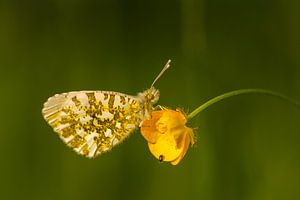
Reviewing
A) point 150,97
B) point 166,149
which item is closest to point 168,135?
point 166,149

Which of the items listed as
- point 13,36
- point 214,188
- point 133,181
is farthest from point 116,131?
point 13,36

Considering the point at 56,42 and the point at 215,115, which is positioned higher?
the point at 56,42

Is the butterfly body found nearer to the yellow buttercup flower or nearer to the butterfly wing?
the butterfly wing

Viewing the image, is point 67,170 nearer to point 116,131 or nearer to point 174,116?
point 116,131

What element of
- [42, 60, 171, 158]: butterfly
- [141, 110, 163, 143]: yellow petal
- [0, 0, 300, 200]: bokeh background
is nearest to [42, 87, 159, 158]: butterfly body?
[42, 60, 171, 158]: butterfly

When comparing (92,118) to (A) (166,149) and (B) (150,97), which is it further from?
(A) (166,149)

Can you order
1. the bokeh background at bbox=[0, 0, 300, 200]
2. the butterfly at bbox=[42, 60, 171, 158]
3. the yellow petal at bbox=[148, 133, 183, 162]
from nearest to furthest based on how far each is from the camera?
the yellow petal at bbox=[148, 133, 183, 162] < the butterfly at bbox=[42, 60, 171, 158] < the bokeh background at bbox=[0, 0, 300, 200]
